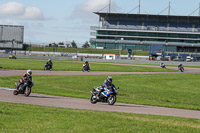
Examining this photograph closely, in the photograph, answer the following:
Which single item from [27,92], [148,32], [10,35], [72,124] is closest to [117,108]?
[27,92]

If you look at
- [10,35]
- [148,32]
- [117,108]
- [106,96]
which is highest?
[148,32]

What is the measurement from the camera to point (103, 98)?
20.0m


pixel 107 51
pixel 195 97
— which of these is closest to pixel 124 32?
pixel 107 51

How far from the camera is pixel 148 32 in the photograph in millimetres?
146375

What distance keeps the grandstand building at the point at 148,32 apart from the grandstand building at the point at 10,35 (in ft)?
88.3

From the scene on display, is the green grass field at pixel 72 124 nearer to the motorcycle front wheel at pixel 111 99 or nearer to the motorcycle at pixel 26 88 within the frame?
the motorcycle front wheel at pixel 111 99

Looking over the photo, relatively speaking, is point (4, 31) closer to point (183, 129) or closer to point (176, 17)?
point (176, 17)

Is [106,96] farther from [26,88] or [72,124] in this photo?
[72,124]

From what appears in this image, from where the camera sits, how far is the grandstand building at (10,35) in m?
134

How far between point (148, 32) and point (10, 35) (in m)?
50.1

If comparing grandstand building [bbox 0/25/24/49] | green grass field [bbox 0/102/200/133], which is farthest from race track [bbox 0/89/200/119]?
grandstand building [bbox 0/25/24/49]

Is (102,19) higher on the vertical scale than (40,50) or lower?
higher

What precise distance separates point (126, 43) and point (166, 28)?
16.6 metres

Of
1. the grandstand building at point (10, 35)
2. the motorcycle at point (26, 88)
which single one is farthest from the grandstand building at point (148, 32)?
the motorcycle at point (26, 88)
